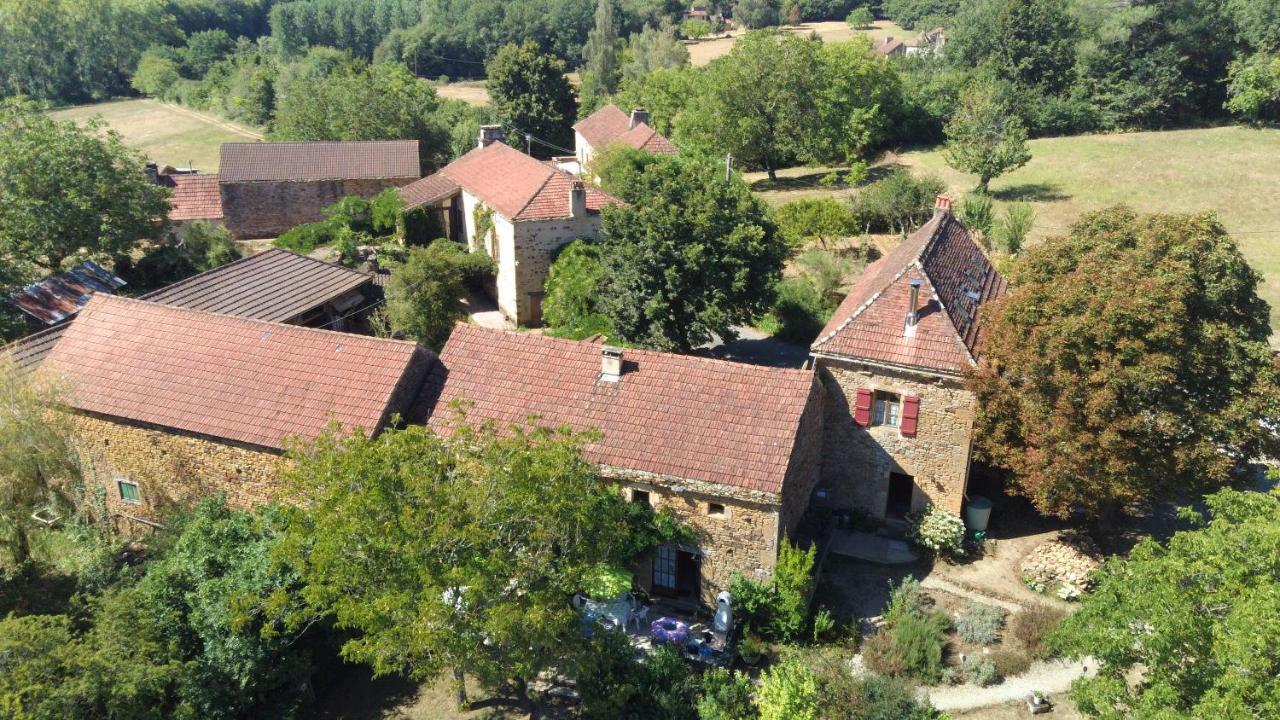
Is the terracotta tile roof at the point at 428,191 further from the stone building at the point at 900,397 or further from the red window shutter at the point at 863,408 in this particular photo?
the red window shutter at the point at 863,408

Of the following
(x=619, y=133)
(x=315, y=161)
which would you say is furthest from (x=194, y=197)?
(x=619, y=133)

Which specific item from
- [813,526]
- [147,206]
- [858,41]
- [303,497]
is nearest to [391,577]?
[303,497]

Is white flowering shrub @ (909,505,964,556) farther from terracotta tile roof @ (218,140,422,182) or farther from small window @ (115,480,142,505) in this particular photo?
terracotta tile roof @ (218,140,422,182)

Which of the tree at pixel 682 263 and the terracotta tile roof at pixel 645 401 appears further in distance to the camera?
the tree at pixel 682 263

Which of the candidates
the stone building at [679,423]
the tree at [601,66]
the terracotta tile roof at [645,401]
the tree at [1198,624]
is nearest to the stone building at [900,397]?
the stone building at [679,423]

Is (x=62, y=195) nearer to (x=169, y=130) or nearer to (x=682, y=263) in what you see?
(x=682, y=263)

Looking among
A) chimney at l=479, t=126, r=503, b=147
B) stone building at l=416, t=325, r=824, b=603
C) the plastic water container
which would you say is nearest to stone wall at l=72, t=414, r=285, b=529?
stone building at l=416, t=325, r=824, b=603
